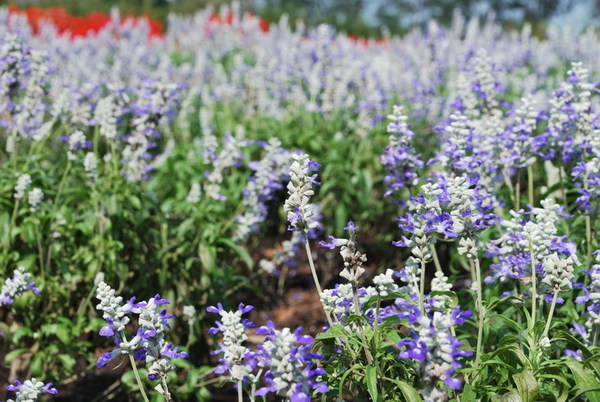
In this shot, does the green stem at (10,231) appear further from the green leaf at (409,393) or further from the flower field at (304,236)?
the green leaf at (409,393)

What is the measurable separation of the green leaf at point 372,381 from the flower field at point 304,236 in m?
0.01

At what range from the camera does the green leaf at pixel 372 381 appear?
235cm

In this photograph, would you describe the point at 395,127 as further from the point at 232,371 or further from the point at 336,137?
the point at 336,137

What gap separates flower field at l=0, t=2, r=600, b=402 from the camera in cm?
253

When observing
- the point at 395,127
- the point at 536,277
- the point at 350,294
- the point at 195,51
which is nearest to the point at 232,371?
the point at 350,294

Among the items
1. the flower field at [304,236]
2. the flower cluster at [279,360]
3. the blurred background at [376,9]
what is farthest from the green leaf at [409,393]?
the blurred background at [376,9]

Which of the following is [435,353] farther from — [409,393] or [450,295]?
[450,295]

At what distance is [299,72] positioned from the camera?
7.73 metres

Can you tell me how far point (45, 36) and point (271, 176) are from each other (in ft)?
25.0

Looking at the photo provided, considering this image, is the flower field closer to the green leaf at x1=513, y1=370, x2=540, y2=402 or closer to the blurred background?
the green leaf at x1=513, y1=370, x2=540, y2=402

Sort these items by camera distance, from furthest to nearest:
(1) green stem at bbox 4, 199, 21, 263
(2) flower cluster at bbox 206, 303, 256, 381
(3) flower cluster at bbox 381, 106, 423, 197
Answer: (1) green stem at bbox 4, 199, 21, 263 < (3) flower cluster at bbox 381, 106, 423, 197 < (2) flower cluster at bbox 206, 303, 256, 381

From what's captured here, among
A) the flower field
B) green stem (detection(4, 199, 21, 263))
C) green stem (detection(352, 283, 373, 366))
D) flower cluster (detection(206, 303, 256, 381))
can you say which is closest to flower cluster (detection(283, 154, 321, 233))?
the flower field

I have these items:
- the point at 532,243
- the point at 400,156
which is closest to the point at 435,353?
the point at 532,243

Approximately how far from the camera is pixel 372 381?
2369 mm
